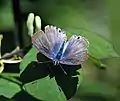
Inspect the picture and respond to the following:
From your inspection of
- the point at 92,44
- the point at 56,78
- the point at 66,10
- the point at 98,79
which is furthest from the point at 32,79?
the point at 66,10

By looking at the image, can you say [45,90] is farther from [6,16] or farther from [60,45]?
[6,16]

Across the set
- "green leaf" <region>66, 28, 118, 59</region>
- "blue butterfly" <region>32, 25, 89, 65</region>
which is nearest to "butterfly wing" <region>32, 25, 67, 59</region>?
"blue butterfly" <region>32, 25, 89, 65</region>

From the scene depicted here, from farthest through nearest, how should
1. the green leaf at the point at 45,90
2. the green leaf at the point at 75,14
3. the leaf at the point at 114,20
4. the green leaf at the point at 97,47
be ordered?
the green leaf at the point at 75,14 < the leaf at the point at 114,20 < the green leaf at the point at 97,47 < the green leaf at the point at 45,90

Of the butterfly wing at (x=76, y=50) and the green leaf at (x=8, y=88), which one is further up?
the butterfly wing at (x=76, y=50)

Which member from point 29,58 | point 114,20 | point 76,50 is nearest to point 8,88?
point 29,58

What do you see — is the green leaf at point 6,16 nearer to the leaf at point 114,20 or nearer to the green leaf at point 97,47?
the leaf at point 114,20

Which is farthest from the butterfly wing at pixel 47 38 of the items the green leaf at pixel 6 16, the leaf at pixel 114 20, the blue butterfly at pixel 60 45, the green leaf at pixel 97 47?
the green leaf at pixel 6 16
